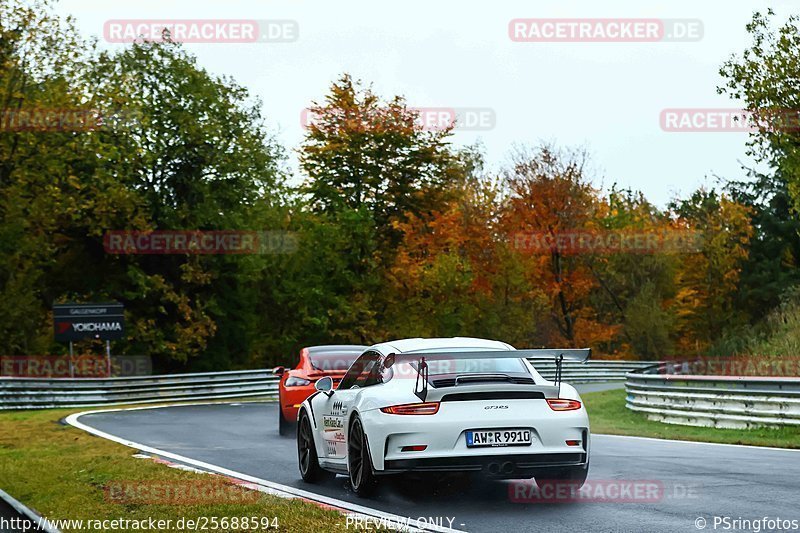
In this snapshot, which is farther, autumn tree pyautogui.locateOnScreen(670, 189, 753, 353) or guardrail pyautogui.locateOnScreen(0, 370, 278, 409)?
autumn tree pyautogui.locateOnScreen(670, 189, 753, 353)

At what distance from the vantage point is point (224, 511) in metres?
9.30

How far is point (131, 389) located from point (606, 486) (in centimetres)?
2677

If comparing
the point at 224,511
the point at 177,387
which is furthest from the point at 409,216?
the point at 224,511

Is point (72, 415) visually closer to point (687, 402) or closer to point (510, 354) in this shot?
point (687, 402)

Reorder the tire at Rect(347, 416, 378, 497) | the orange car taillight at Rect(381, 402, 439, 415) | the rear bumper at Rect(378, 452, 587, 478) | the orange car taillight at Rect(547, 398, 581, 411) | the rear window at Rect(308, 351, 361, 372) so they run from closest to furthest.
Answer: the rear bumper at Rect(378, 452, 587, 478), the orange car taillight at Rect(381, 402, 439, 415), the orange car taillight at Rect(547, 398, 581, 411), the tire at Rect(347, 416, 378, 497), the rear window at Rect(308, 351, 361, 372)

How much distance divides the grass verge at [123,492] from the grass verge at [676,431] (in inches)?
323

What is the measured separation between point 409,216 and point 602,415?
30.1m

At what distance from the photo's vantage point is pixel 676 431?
2006 cm

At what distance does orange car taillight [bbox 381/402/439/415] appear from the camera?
9.70m

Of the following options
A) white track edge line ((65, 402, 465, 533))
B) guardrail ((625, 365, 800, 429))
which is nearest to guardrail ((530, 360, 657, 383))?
guardrail ((625, 365, 800, 429))

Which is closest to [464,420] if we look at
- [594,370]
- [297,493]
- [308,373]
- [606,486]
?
[606,486]

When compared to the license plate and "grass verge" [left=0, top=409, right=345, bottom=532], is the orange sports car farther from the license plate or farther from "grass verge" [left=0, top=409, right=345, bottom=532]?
the license plate

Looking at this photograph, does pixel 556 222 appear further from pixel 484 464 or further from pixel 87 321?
pixel 484 464

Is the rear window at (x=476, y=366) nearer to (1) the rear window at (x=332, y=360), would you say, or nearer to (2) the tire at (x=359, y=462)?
(2) the tire at (x=359, y=462)
